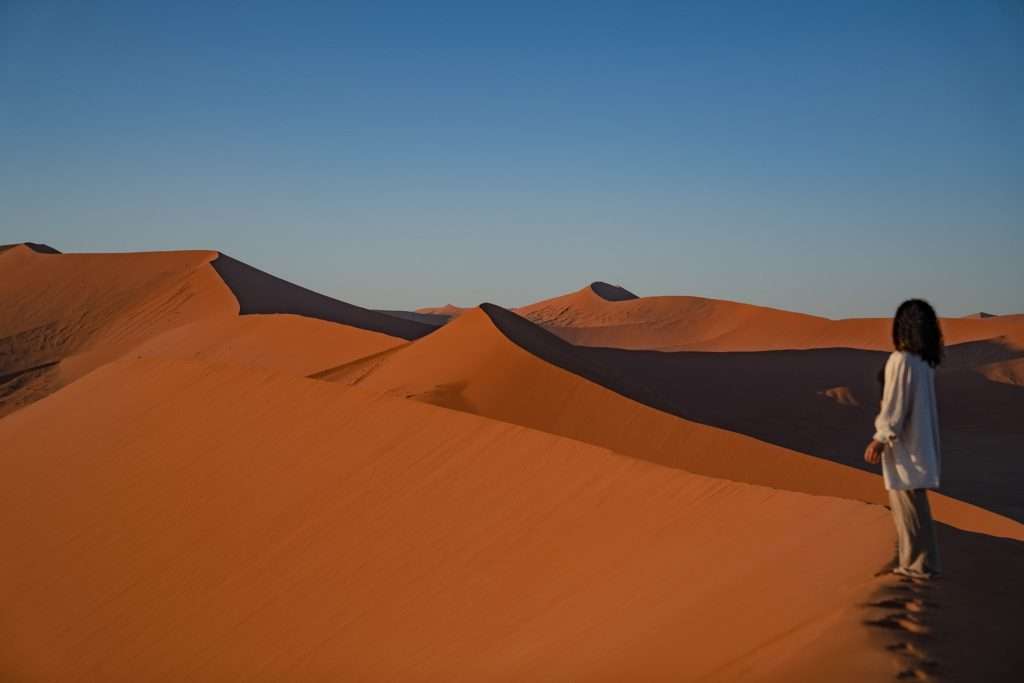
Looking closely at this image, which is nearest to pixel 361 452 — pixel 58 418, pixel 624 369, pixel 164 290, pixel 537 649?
pixel 537 649

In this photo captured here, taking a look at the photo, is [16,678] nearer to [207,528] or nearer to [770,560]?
[207,528]

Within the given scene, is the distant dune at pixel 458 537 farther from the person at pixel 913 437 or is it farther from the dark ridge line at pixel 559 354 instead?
the person at pixel 913 437

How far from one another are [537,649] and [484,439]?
3.90 m

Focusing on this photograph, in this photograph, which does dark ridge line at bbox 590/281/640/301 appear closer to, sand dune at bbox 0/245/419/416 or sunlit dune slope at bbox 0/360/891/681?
sand dune at bbox 0/245/419/416

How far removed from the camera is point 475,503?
8.79 meters

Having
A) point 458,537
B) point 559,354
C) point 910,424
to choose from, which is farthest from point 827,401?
point 910,424

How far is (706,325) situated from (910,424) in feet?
184

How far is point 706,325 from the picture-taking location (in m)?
60.0

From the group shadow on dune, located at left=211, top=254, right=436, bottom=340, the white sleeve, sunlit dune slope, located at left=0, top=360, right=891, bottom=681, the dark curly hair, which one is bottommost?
sunlit dune slope, located at left=0, top=360, right=891, bottom=681

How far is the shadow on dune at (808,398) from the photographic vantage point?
17656mm

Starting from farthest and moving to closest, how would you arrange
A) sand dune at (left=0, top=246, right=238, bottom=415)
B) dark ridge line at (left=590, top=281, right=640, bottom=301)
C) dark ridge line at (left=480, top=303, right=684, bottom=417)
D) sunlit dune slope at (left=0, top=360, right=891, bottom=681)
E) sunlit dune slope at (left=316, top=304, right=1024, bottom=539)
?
dark ridge line at (left=590, top=281, right=640, bottom=301), sand dune at (left=0, top=246, right=238, bottom=415), dark ridge line at (left=480, top=303, right=684, bottom=417), sunlit dune slope at (left=316, top=304, right=1024, bottom=539), sunlit dune slope at (left=0, top=360, right=891, bottom=681)

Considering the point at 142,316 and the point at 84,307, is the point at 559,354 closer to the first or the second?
the point at 142,316

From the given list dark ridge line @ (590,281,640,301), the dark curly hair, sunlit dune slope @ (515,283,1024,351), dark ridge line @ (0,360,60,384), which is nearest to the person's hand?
the dark curly hair

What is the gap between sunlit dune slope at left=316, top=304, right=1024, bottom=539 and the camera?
11.5 meters
